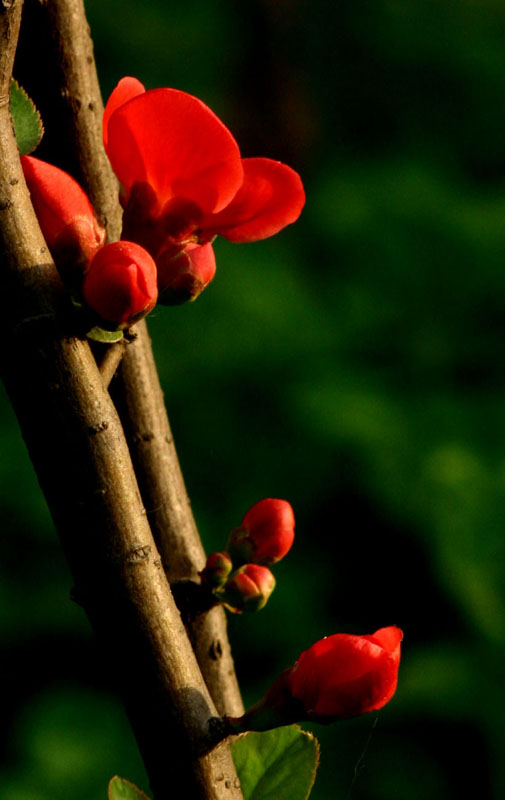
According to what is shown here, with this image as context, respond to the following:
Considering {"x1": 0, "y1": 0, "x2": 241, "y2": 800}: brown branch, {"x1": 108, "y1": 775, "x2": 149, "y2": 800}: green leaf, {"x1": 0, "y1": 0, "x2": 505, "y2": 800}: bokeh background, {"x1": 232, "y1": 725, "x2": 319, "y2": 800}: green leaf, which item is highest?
{"x1": 0, "y1": 0, "x2": 241, "y2": 800}: brown branch

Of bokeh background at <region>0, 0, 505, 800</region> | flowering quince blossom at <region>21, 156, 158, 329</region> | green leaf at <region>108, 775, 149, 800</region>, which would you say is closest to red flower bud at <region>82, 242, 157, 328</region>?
flowering quince blossom at <region>21, 156, 158, 329</region>

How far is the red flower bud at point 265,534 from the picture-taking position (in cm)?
32

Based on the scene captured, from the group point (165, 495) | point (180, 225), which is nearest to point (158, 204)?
point (180, 225)

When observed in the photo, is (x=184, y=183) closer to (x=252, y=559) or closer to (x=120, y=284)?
(x=120, y=284)

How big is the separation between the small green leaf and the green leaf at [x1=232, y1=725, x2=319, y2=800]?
118 mm

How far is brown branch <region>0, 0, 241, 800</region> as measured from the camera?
0.20 meters

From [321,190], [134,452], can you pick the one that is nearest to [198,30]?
[321,190]

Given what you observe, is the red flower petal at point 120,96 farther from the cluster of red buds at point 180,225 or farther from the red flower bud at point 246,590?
the red flower bud at point 246,590

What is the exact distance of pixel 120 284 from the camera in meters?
0.20

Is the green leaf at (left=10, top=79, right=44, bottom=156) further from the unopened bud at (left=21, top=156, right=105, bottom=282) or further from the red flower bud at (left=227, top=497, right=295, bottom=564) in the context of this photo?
the red flower bud at (left=227, top=497, right=295, bottom=564)

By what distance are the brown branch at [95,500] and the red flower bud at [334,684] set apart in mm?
16

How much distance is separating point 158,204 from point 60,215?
3 centimetres

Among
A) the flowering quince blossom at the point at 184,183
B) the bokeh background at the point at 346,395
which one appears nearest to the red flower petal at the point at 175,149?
the flowering quince blossom at the point at 184,183

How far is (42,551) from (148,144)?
0.84 meters
